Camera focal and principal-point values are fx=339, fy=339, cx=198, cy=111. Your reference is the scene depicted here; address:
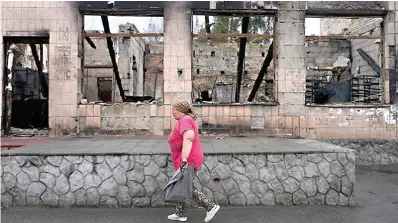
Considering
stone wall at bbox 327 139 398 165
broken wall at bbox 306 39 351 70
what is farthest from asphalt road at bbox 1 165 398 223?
broken wall at bbox 306 39 351 70

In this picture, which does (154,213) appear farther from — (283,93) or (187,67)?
(283,93)

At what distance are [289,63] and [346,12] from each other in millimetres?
2280

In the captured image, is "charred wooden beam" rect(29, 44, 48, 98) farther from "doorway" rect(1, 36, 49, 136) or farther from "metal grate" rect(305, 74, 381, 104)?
"metal grate" rect(305, 74, 381, 104)

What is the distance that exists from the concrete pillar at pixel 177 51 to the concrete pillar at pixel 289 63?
2.44m

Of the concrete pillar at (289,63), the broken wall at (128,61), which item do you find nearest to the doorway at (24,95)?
the broken wall at (128,61)

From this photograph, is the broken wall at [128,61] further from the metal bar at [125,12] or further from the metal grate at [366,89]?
the metal grate at [366,89]

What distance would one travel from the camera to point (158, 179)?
5.57m

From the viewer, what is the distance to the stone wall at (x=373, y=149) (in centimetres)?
930

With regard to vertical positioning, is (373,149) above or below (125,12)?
below

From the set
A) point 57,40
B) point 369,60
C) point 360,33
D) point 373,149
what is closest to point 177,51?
point 57,40

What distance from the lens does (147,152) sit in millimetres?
5641

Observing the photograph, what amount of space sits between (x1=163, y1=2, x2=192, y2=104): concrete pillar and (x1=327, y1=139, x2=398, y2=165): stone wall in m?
4.34

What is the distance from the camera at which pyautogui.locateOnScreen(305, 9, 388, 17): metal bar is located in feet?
31.2

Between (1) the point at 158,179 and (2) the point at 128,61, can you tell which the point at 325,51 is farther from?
(1) the point at 158,179
